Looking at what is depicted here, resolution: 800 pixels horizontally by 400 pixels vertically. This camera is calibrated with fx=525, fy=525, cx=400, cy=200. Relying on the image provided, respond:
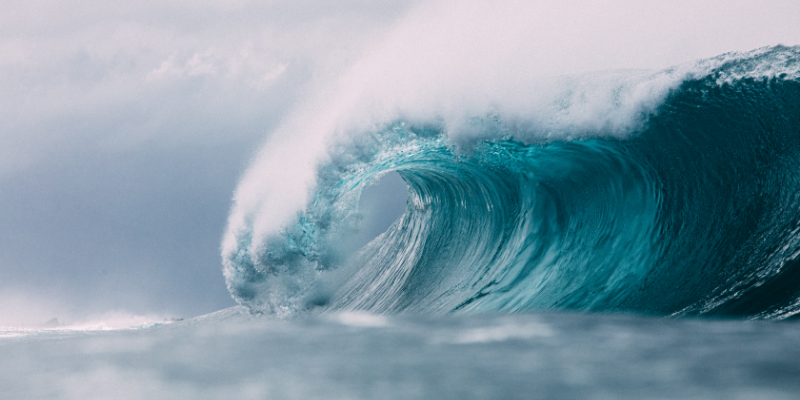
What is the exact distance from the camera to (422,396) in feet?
7.40

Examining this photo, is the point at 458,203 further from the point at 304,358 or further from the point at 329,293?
the point at 304,358

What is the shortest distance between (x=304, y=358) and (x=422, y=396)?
1.00 m

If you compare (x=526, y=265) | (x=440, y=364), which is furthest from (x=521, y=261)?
(x=440, y=364)

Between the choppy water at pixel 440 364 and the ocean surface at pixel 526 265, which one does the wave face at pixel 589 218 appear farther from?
the choppy water at pixel 440 364

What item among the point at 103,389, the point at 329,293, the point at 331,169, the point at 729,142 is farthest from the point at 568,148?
the point at 103,389

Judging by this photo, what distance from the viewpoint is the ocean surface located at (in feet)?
8.41

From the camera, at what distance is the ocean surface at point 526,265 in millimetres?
2564

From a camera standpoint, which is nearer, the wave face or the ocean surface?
the ocean surface

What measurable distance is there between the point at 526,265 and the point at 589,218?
3.26 ft

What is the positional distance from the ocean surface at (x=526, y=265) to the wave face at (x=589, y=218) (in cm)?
2

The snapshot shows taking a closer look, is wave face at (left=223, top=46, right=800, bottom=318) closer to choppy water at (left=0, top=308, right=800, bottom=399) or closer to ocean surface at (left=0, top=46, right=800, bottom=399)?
ocean surface at (left=0, top=46, right=800, bottom=399)

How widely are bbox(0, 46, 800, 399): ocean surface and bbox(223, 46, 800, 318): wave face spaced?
0.02 m

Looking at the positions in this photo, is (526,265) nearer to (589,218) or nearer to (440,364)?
(589,218)

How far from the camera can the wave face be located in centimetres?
505
